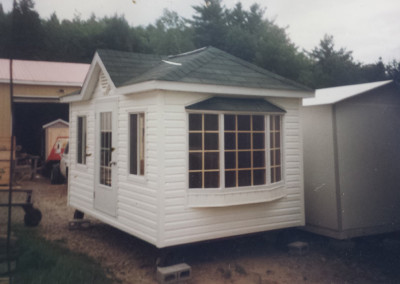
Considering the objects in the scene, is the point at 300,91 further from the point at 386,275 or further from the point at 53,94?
the point at 53,94

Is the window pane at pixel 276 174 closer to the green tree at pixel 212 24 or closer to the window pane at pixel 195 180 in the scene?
the window pane at pixel 195 180

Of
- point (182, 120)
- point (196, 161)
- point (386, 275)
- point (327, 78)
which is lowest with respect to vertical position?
point (386, 275)

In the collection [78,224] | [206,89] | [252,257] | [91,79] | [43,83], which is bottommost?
[252,257]

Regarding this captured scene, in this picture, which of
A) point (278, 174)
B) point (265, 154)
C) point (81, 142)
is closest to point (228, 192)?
point (265, 154)

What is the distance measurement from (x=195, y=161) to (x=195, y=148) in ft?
0.69

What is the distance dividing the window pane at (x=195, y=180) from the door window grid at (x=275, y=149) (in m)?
1.52

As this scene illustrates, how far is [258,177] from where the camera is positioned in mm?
6637

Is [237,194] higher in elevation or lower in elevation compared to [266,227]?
higher

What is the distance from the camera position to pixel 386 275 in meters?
6.13

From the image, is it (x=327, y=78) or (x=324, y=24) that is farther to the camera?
(x=324, y=24)

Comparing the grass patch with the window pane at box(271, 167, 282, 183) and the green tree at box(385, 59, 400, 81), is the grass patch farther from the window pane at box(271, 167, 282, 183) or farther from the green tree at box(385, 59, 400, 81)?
the green tree at box(385, 59, 400, 81)

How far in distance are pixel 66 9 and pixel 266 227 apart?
3367 cm

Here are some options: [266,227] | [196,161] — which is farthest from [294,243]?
[196,161]

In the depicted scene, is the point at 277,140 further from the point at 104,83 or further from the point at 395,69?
the point at 395,69
